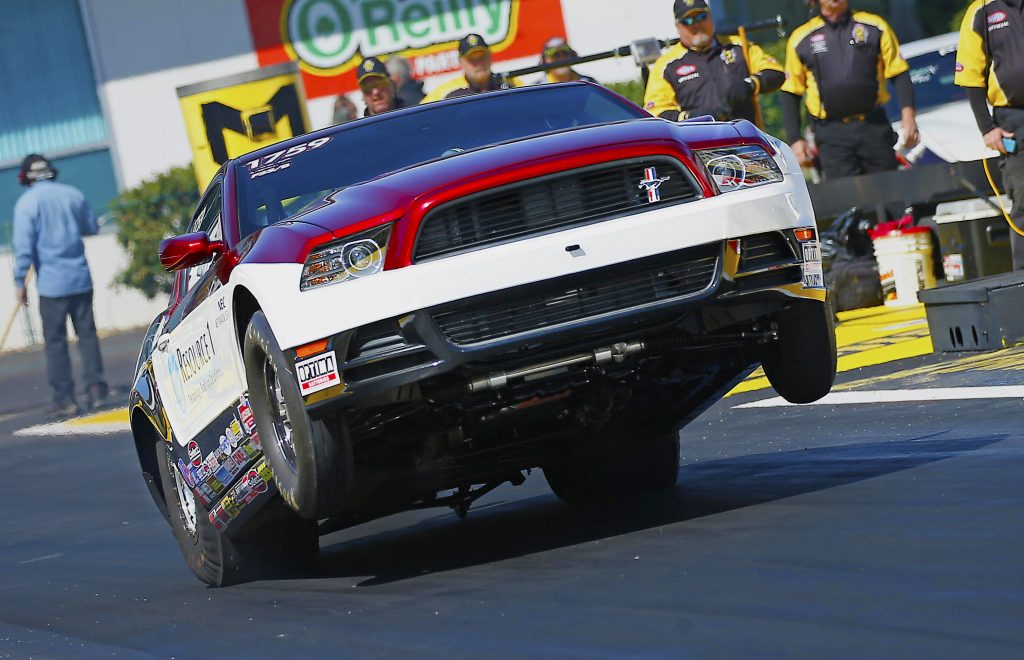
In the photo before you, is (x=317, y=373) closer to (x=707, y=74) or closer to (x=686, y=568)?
(x=686, y=568)

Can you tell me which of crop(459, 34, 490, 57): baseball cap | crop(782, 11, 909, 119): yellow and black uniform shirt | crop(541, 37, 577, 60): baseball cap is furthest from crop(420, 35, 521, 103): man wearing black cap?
crop(782, 11, 909, 119): yellow and black uniform shirt

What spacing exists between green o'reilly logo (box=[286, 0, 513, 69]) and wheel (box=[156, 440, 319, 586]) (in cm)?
2397

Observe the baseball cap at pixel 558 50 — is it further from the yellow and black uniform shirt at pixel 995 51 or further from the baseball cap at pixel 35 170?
the baseball cap at pixel 35 170

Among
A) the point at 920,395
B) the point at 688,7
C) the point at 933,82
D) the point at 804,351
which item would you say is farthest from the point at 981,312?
the point at 933,82

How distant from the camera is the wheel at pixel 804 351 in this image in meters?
6.01

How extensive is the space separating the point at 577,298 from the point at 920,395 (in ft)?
11.7

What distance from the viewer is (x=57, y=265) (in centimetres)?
1719

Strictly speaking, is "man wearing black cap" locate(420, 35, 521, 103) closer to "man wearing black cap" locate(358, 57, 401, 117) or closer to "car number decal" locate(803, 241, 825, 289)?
"man wearing black cap" locate(358, 57, 401, 117)

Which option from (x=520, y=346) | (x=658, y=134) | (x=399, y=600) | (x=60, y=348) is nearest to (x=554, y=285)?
(x=520, y=346)

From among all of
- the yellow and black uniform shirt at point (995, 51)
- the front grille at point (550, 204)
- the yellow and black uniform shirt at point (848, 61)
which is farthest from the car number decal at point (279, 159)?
the yellow and black uniform shirt at point (848, 61)

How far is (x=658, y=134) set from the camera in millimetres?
5766

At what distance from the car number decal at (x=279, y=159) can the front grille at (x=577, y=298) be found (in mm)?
1542

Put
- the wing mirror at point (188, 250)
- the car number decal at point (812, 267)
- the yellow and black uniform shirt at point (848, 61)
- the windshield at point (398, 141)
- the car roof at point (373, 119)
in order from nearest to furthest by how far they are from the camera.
Answer: 1. the car number decal at point (812, 267)
2. the wing mirror at point (188, 250)
3. the windshield at point (398, 141)
4. the car roof at point (373, 119)
5. the yellow and black uniform shirt at point (848, 61)

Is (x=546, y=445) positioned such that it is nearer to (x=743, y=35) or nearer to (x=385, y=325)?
(x=385, y=325)
